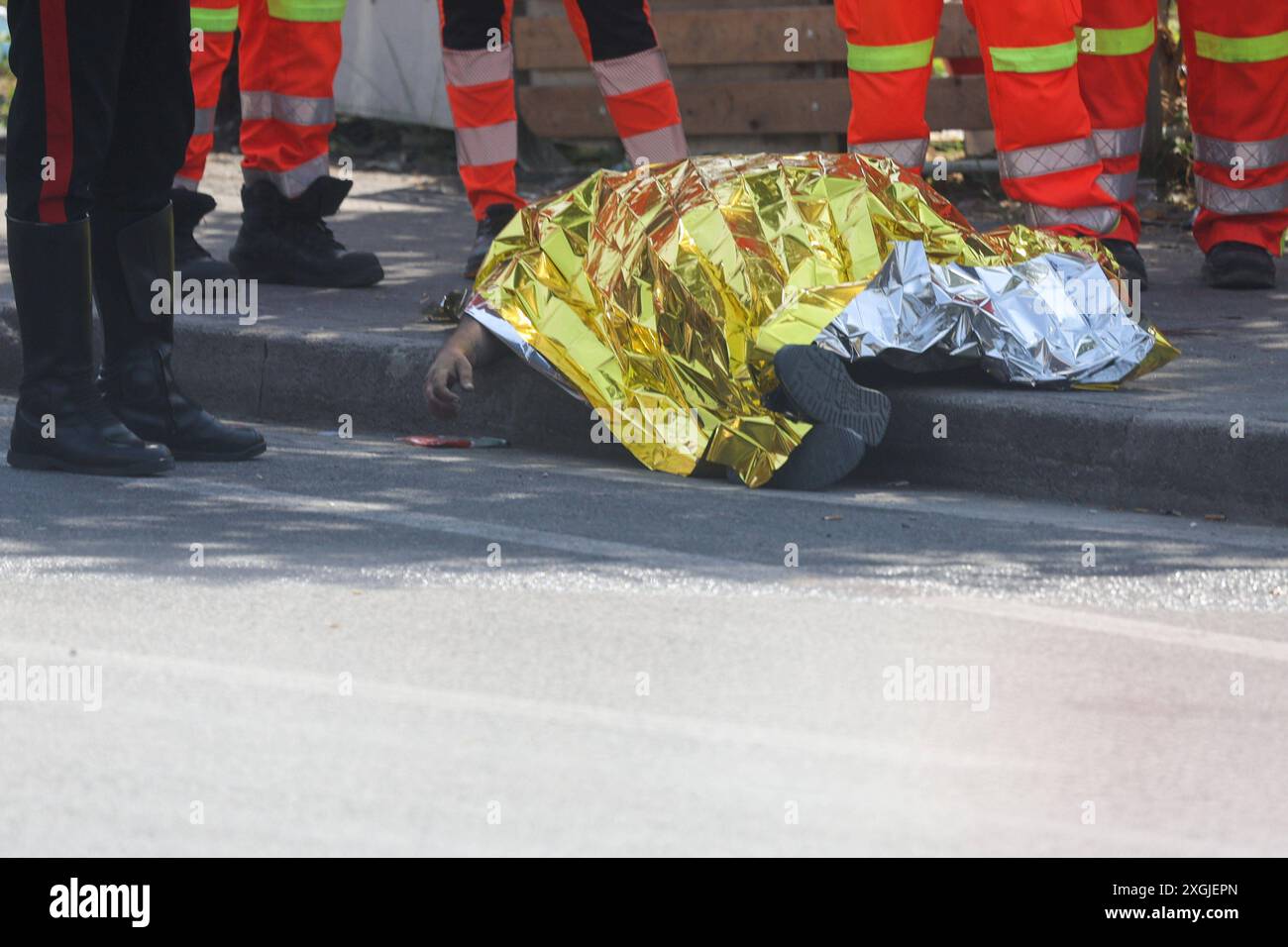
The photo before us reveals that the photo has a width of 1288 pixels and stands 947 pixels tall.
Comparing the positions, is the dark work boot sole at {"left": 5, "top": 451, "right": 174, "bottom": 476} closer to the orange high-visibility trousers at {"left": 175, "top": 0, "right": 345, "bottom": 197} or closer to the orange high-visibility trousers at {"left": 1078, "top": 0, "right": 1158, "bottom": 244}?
the orange high-visibility trousers at {"left": 175, "top": 0, "right": 345, "bottom": 197}

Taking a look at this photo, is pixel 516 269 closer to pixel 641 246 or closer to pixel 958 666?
pixel 641 246

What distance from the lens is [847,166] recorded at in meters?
4.88

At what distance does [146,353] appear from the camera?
183 inches

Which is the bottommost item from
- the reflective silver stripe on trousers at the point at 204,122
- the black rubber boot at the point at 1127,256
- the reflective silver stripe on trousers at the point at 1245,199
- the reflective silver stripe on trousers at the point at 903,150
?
the black rubber boot at the point at 1127,256

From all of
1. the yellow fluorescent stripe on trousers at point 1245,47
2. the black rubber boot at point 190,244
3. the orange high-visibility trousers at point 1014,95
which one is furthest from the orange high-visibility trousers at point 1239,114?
the black rubber boot at point 190,244

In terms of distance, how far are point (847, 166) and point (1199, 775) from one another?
7.95 feet

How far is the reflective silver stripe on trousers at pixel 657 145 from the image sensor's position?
5703 millimetres

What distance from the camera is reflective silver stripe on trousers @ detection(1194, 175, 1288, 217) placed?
19.8ft

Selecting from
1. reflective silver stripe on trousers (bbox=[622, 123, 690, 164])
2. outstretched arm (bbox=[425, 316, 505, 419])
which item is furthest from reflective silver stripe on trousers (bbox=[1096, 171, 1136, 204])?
outstretched arm (bbox=[425, 316, 505, 419])

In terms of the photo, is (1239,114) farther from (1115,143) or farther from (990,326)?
(990,326)

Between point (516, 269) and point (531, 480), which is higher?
point (516, 269)

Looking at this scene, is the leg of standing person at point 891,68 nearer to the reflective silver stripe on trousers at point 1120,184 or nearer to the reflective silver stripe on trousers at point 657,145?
the reflective silver stripe on trousers at point 657,145

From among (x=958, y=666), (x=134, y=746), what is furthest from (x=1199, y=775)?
(x=134, y=746)

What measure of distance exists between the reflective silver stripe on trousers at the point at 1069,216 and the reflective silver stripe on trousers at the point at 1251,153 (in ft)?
2.50
